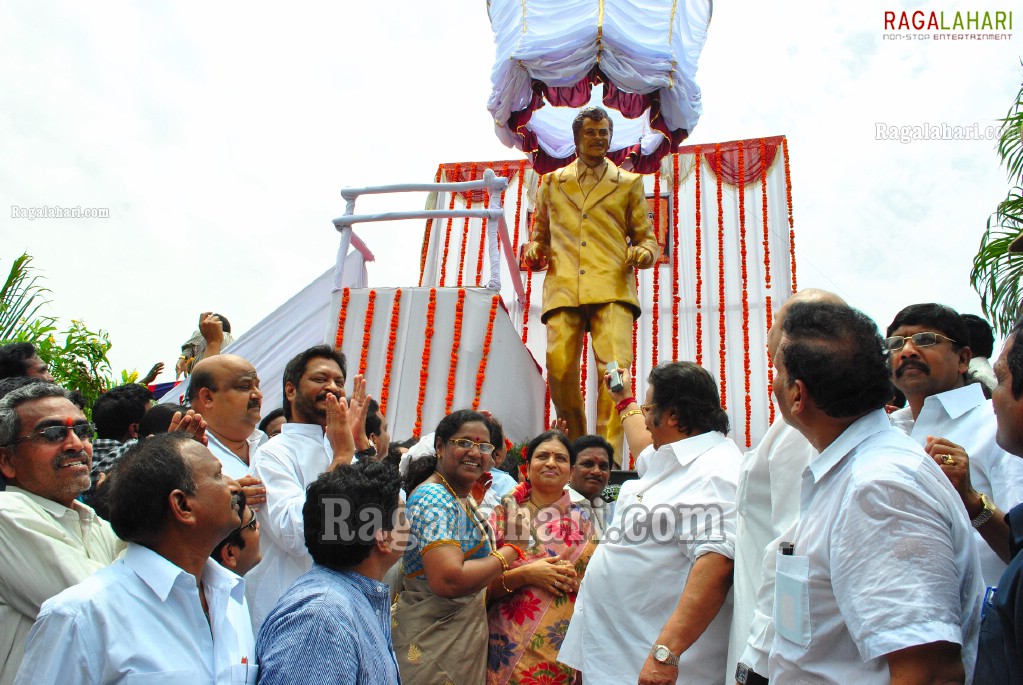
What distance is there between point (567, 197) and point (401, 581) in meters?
3.80

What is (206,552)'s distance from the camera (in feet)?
6.06

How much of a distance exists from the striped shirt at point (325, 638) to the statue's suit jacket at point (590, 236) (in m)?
4.17

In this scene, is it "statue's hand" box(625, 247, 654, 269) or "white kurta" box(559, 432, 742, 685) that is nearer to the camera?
"white kurta" box(559, 432, 742, 685)

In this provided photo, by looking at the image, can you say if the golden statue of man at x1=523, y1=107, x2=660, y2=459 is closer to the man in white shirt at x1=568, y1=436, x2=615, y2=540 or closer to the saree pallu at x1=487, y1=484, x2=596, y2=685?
the man in white shirt at x1=568, y1=436, x2=615, y2=540

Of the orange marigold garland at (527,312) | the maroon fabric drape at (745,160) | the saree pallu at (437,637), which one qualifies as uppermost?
the maroon fabric drape at (745,160)

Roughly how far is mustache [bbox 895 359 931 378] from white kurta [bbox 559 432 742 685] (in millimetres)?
541

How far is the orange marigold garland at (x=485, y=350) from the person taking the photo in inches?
219

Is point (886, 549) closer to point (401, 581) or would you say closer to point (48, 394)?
point (401, 581)

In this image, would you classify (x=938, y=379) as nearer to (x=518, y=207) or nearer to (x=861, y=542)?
(x=861, y=542)

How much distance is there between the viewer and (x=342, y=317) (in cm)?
594

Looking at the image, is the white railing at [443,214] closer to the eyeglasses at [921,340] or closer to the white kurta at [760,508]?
the eyeglasses at [921,340]

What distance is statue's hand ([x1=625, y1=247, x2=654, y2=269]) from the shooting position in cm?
586

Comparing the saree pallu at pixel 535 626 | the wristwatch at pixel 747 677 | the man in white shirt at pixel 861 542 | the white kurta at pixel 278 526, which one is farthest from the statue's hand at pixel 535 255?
the wristwatch at pixel 747 677

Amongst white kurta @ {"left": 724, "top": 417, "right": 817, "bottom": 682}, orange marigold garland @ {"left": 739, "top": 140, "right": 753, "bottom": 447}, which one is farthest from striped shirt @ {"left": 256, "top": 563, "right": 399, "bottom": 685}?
orange marigold garland @ {"left": 739, "top": 140, "right": 753, "bottom": 447}
